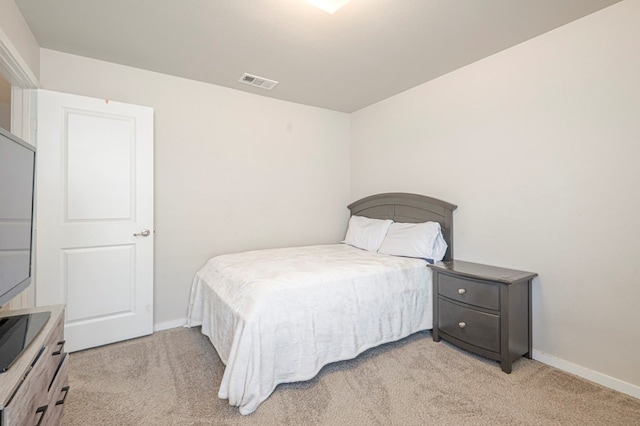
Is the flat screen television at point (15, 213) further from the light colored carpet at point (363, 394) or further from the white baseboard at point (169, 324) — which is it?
the white baseboard at point (169, 324)

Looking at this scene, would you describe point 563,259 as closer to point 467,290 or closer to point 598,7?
point 467,290

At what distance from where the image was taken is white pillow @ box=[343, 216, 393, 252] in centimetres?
321

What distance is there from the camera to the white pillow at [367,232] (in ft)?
10.5

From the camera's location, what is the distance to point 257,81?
10.1 feet

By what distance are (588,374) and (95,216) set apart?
3.91m

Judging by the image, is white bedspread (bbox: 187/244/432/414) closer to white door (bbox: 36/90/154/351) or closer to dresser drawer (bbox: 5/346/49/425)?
white door (bbox: 36/90/154/351)

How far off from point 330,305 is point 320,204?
2006 millimetres

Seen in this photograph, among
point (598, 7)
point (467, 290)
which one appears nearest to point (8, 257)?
point (467, 290)

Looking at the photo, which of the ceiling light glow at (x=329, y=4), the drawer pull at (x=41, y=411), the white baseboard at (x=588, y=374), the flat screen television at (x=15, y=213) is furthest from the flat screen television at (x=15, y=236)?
the white baseboard at (x=588, y=374)

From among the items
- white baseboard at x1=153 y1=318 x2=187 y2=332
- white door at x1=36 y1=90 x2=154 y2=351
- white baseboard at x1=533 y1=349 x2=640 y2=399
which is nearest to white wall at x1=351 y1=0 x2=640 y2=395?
white baseboard at x1=533 y1=349 x2=640 y2=399

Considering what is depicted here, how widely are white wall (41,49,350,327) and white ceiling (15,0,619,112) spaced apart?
0.21 meters

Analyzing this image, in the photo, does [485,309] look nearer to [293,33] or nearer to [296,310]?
[296,310]

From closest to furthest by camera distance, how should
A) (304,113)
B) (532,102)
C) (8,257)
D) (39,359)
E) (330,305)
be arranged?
(39,359) → (8,257) → (330,305) → (532,102) → (304,113)

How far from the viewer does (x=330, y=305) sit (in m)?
2.14
